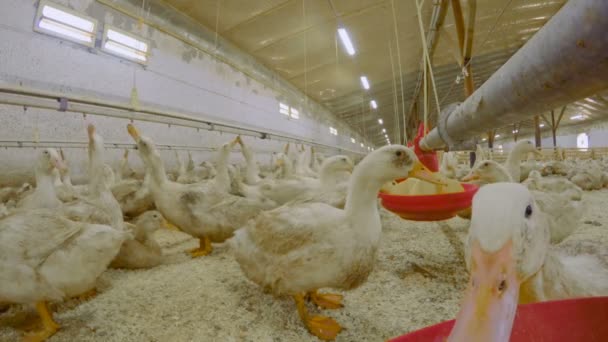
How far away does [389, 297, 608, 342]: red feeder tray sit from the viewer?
24.8 inches

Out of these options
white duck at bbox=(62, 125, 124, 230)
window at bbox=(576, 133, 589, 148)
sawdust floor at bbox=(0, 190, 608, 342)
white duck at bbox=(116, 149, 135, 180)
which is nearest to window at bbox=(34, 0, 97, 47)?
white duck at bbox=(116, 149, 135, 180)

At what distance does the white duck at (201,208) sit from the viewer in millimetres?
2342

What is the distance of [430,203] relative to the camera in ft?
4.55

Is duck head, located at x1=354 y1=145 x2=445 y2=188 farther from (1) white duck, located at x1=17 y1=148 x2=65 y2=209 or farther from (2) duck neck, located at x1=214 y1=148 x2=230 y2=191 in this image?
(1) white duck, located at x1=17 y1=148 x2=65 y2=209

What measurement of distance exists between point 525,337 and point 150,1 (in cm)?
566

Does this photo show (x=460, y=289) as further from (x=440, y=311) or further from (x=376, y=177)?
(x=376, y=177)

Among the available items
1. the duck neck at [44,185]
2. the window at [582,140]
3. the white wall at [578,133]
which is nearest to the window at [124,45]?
the duck neck at [44,185]

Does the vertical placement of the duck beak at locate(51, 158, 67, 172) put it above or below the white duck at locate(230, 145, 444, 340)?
above

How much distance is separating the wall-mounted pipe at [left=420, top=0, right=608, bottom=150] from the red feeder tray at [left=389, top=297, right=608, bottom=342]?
0.49 metres

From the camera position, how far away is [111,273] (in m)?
2.01

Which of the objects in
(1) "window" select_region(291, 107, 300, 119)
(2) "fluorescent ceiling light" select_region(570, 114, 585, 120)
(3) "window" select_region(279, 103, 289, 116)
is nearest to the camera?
(3) "window" select_region(279, 103, 289, 116)

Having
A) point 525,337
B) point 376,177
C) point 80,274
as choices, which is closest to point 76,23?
point 80,274

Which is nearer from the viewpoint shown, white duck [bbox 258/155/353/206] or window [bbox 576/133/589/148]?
white duck [bbox 258/155/353/206]

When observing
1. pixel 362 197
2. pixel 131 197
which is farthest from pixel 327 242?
pixel 131 197
